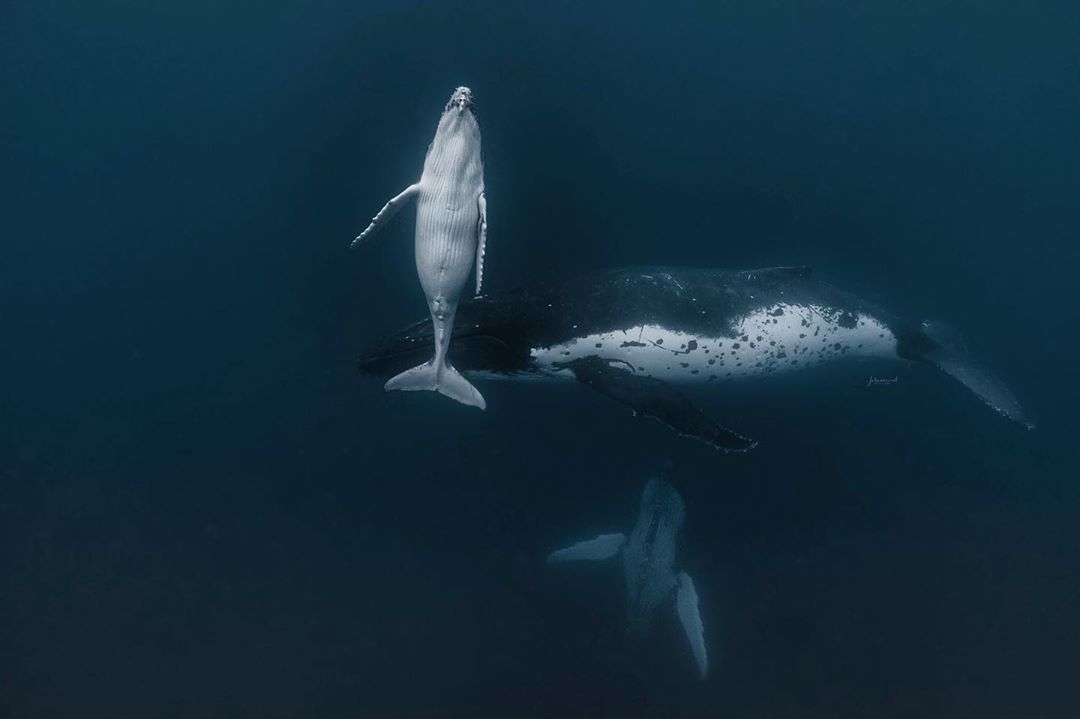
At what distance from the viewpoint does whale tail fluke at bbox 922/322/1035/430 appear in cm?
1034

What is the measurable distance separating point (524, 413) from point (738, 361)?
4167 millimetres

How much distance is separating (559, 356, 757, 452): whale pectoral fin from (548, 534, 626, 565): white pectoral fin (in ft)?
9.51

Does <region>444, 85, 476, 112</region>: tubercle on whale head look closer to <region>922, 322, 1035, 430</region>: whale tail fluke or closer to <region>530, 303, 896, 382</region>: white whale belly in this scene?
<region>530, 303, 896, 382</region>: white whale belly

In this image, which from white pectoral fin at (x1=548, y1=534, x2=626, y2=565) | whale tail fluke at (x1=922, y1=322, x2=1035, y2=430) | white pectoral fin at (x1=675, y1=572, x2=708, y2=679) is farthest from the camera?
whale tail fluke at (x1=922, y1=322, x2=1035, y2=430)

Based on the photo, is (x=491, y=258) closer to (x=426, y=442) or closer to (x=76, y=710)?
(x=426, y=442)

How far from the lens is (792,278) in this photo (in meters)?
9.67

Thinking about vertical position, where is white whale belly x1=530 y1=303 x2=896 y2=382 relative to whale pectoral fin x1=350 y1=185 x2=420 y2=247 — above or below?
below

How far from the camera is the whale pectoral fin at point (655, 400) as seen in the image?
7.51 metres

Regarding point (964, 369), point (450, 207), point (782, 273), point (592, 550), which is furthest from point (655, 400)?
point (964, 369)

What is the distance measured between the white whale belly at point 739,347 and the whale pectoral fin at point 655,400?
16 cm

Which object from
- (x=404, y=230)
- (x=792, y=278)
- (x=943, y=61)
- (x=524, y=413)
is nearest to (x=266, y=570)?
(x=524, y=413)

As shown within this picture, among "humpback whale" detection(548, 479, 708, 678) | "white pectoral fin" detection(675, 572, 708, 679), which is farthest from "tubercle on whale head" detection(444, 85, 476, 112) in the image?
"white pectoral fin" detection(675, 572, 708, 679)

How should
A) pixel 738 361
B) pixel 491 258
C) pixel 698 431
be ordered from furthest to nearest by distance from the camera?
pixel 491 258, pixel 738 361, pixel 698 431

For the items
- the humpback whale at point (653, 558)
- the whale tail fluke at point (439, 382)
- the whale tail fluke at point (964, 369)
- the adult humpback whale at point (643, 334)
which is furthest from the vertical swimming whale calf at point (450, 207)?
the whale tail fluke at point (964, 369)
